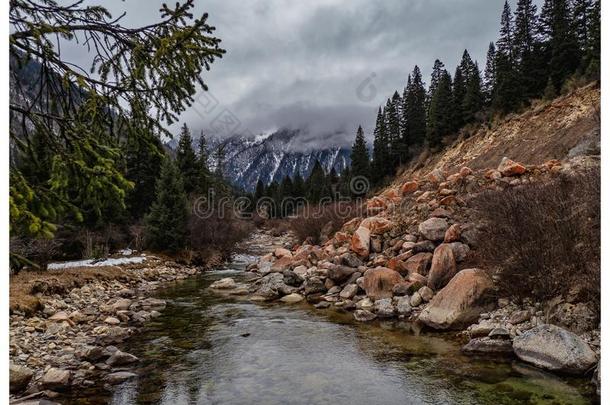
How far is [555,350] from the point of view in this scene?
814 cm

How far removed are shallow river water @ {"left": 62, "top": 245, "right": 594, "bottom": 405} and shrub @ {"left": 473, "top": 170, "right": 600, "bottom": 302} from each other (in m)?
2.45

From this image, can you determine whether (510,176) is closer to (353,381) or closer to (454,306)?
(454,306)

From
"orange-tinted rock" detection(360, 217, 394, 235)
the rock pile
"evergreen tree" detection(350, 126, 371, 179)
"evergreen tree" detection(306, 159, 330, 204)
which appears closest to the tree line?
"evergreen tree" detection(350, 126, 371, 179)

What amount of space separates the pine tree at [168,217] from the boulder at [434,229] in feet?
67.3

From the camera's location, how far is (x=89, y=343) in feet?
36.3

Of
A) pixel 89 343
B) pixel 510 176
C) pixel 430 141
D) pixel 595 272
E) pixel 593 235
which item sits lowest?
pixel 89 343

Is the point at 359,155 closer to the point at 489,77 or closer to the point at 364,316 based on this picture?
the point at 489,77

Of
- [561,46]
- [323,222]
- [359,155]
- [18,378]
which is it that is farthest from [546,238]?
[359,155]

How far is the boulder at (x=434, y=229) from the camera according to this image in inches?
626

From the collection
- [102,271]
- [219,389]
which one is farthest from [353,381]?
[102,271]

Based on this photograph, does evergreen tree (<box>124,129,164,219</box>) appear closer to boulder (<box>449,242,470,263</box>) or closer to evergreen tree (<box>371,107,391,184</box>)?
boulder (<box>449,242,470,263</box>)

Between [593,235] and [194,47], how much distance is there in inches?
364

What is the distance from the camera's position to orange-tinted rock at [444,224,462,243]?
1487cm
